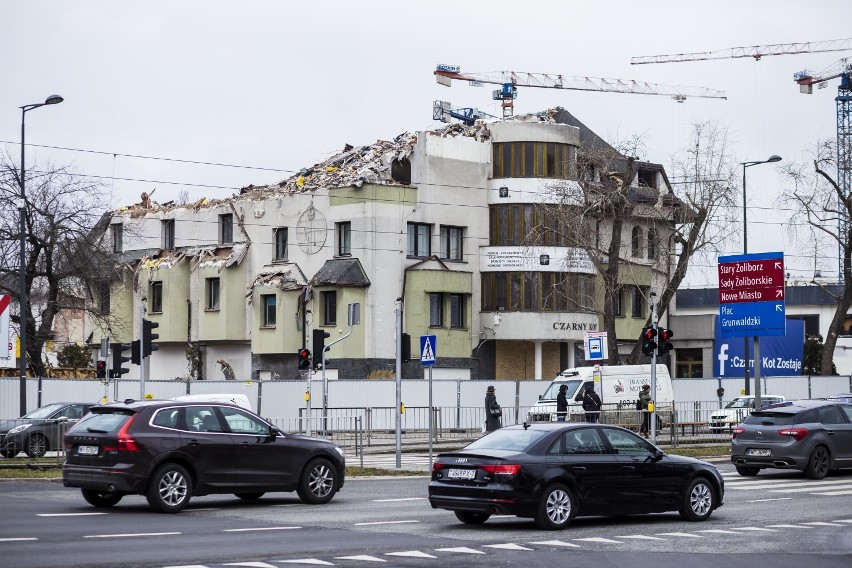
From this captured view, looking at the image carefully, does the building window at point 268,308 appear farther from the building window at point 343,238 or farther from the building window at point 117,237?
the building window at point 117,237

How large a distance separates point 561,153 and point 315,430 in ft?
115

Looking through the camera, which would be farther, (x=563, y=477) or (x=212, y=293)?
(x=212, y=293)

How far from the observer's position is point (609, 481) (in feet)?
60.4

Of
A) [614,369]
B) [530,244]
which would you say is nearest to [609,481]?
[614,369]

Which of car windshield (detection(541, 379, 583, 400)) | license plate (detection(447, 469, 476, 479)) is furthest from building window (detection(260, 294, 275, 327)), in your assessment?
license plate (detection(447, 469, 476, 479))

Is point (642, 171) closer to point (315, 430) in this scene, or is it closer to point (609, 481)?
point (315, 430)

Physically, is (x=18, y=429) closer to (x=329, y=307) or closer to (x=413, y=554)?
(x=413, y=554)

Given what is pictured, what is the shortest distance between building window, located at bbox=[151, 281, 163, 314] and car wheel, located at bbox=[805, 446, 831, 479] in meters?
50.9

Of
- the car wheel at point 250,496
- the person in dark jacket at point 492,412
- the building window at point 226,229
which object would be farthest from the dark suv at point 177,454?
the building window at point 226,229

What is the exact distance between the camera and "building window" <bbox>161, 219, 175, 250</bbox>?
7475 cm

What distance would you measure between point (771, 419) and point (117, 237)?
55118mm

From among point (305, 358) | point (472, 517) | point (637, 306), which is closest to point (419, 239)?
point (637, 306)

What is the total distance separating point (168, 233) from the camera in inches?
2958

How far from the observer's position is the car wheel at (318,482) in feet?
71.6
